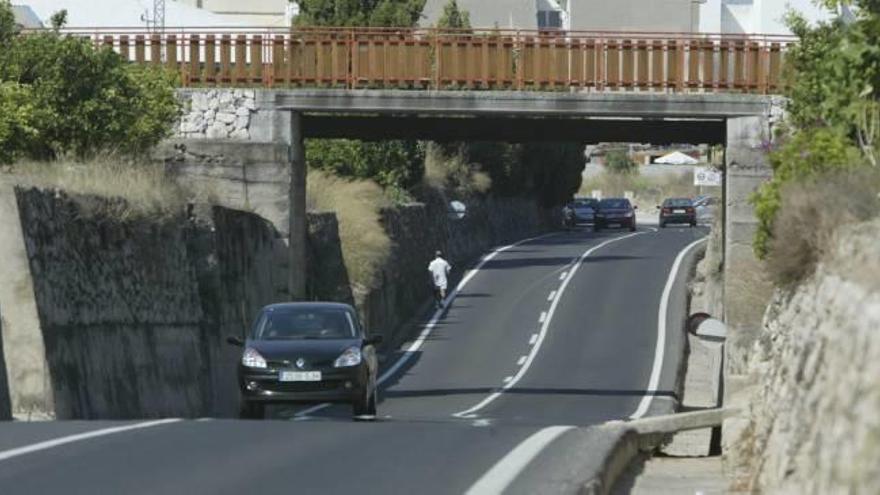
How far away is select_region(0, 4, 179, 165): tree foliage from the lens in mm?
33375

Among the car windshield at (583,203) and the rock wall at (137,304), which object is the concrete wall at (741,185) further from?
the car windshield at (583,203)

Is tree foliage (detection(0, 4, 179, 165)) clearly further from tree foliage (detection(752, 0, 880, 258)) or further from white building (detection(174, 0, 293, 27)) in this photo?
white building (detection(174, 0, 293, 27))

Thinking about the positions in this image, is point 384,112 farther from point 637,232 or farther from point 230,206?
point 637,232

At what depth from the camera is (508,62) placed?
127 feet

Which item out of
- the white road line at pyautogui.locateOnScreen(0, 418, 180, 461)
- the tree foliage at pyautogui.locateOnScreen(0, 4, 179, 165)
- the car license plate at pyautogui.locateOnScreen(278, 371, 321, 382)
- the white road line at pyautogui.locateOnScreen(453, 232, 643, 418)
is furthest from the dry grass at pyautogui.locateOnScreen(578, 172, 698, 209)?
the white road line at pyautogui.locateOnScreen(0, 418, 180, 461)

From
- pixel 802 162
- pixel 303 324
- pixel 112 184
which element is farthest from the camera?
pixel 112 184

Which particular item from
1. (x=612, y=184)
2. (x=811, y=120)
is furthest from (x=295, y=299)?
(x=612, y=184)

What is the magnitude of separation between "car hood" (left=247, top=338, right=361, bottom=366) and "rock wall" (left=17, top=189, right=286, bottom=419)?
2.37m

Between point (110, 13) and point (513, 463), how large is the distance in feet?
180

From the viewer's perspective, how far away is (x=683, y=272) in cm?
6456

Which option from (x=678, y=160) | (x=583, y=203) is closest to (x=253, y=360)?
(x=583, y=203)

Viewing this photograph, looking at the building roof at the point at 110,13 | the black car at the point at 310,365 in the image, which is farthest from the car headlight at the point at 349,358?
the building roof at the point at 110,13

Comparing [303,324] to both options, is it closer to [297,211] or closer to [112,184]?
[112,184]

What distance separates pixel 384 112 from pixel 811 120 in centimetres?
1638
